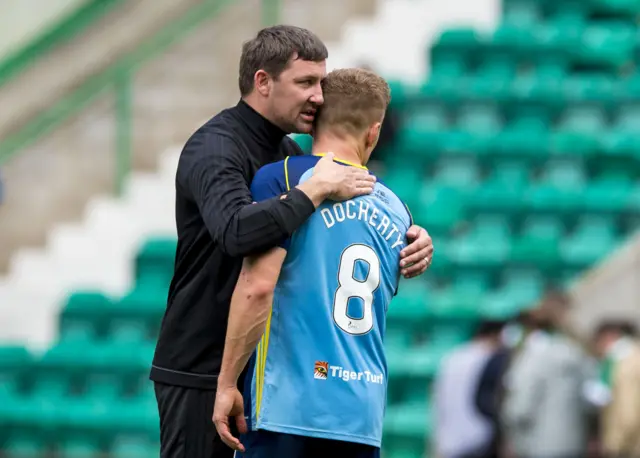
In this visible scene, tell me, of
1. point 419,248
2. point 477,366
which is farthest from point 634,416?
point 419,248

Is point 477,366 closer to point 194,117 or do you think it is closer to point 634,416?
point 634,416

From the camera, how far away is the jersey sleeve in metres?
4.02

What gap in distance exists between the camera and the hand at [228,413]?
Answer: 3.97 meters

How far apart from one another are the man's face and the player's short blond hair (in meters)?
0.04

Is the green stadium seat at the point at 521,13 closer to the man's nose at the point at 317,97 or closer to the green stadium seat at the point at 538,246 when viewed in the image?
the green stadium seat at the point at 538,246

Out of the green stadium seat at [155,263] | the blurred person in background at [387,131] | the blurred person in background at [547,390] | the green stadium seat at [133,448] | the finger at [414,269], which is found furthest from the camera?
the blurred person in background at [387,131]

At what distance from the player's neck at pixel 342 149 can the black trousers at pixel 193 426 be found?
74cm

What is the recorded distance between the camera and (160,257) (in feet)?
37.6

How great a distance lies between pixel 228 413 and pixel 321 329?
33cm

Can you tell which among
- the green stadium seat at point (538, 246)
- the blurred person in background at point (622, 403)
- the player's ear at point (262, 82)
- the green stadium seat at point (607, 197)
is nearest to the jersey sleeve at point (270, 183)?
the player's ear at point (262, 82)

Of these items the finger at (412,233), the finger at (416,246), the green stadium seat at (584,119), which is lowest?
the finger at (416,246)

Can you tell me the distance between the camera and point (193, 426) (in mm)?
4195

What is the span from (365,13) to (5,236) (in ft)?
12.4

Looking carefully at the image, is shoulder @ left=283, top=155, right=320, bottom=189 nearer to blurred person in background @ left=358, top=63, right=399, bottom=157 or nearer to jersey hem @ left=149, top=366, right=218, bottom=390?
jersey hem @ left=149, top=366, right=218, bottom=390
